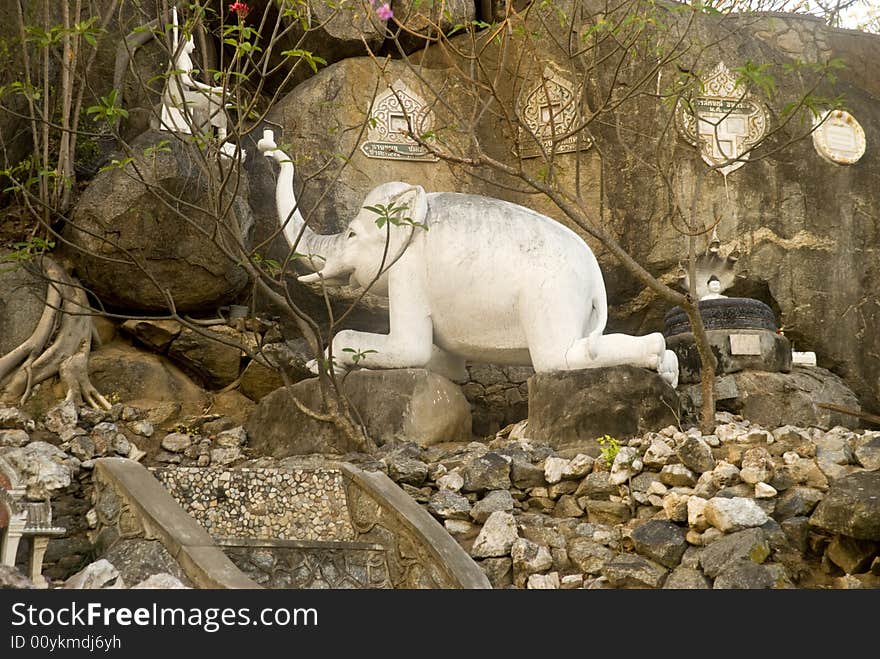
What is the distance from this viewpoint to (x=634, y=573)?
4.93 metres

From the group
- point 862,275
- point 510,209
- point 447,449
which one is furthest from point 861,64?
point 447,449

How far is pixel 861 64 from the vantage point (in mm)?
10570

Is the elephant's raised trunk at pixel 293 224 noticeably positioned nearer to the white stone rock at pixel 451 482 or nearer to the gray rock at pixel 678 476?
the white stone rock at pixel 451 482

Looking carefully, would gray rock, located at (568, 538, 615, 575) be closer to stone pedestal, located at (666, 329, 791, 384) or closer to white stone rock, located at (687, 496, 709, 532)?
white stone rock, located at (687, 496, 709, 532)

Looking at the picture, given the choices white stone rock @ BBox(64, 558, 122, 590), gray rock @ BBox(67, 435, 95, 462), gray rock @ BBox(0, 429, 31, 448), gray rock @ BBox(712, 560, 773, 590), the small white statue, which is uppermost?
the small white statue

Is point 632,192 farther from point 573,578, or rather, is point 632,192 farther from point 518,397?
point 573,578

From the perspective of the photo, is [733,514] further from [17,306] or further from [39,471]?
[17,306]

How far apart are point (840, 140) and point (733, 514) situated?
5.74 metres

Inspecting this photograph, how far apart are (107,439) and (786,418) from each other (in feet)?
14.5

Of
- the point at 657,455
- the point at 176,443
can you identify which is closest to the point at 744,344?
the point at 657,455

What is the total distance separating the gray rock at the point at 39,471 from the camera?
5383 mm

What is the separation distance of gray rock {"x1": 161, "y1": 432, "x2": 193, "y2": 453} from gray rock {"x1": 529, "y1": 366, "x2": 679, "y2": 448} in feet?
7.82

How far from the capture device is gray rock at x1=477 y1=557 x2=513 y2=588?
5.15m

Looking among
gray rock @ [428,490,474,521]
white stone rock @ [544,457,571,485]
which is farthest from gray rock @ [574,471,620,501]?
gray rock @ [428,490,474,521]
